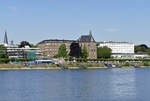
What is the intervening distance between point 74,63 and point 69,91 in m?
→ 61.0

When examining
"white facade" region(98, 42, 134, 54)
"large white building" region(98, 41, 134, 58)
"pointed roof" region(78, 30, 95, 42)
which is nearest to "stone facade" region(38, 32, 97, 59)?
"pointed roof" region(78, 30, 95, 42)

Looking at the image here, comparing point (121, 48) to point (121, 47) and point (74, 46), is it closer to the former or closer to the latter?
point (121, 47)

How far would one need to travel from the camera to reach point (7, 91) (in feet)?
129

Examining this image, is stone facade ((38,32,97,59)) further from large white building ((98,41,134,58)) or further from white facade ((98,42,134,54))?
white facade ((98,42,134,54))

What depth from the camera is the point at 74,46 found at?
127 meters

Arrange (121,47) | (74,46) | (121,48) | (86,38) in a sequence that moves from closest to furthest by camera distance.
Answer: (74,46) < (86,38) < (121,48) < (121,47)

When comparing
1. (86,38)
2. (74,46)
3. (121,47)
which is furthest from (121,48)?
(74,46)

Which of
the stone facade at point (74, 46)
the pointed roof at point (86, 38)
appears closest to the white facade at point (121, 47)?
the stone facade at point (74, 46)

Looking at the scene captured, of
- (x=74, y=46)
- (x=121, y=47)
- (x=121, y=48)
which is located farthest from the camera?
(x=121, y=47)

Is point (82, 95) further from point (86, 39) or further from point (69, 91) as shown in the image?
point (86, 39)

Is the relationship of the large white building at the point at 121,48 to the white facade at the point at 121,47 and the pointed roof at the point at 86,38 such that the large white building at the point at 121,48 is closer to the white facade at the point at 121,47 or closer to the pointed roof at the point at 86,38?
the white facade at the point at 121,47

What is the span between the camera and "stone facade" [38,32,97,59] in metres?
126

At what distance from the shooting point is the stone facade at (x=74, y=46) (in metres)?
126

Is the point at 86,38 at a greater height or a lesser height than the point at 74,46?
greater
